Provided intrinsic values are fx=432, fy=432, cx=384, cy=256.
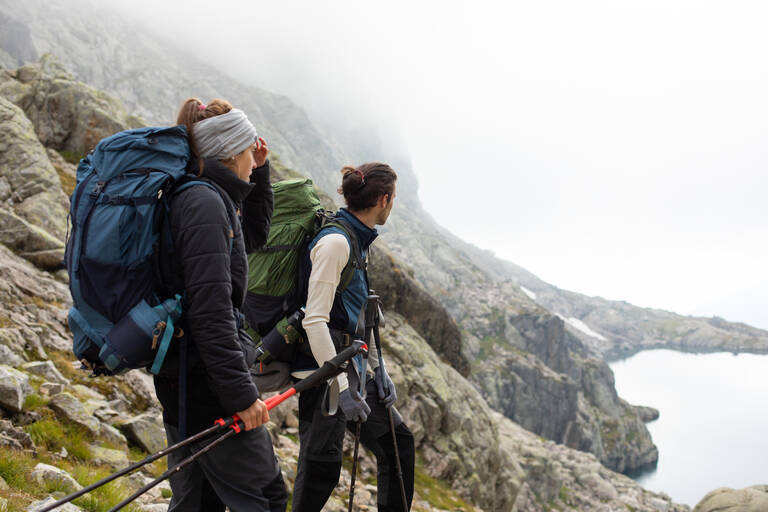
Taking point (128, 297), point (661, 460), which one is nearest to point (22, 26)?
point (128, 297)

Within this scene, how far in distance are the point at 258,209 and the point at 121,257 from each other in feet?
5.35

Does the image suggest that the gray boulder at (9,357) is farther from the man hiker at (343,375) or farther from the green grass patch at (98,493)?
the man hiker at (343,375)

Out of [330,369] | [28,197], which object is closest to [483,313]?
[28,197]

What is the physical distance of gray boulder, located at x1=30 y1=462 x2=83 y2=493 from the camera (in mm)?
5087

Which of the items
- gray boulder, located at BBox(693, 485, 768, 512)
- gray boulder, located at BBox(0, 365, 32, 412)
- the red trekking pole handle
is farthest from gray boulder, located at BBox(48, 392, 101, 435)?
gray boulder, located at BBox(693, 485, 768, 512)

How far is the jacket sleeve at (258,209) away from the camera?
4328 mm

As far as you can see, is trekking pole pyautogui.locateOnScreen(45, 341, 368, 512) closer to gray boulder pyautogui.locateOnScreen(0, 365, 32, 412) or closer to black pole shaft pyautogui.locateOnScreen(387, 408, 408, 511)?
black pole shaft pyautogui.locateOnScreen(387, 408, 408, 511)

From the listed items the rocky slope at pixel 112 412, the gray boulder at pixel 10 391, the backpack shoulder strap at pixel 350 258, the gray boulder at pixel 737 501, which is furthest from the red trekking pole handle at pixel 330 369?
the gray boulder at pixel 737 501

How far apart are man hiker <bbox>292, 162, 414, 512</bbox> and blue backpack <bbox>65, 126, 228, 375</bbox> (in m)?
1.77

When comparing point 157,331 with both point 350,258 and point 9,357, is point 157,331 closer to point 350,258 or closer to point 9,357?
point 350,258

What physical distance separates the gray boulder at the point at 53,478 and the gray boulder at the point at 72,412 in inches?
69.8

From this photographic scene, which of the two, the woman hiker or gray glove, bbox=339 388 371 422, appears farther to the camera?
gray glove, bbox=339 388 371 422

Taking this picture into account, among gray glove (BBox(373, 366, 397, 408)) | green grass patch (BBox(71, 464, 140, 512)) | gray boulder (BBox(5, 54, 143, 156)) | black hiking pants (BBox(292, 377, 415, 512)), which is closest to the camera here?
black hiking pants (BBox(292, 377, 415, 512))

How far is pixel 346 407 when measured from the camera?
4.62 meters
